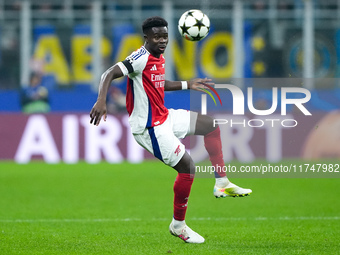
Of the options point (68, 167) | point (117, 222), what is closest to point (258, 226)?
point (117, 222)

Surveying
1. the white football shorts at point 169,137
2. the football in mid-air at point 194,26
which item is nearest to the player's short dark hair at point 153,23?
the football in mid-air at point 194,26

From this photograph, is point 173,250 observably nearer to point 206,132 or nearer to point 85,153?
point 206,132

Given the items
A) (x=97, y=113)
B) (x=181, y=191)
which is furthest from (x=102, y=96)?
(x=181, y=191)

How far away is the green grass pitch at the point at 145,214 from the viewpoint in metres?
7.50

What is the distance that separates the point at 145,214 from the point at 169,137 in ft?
9.67

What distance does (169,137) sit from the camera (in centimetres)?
749

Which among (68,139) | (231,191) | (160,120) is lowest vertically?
(68,139)

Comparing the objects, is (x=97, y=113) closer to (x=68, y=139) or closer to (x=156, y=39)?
(x=156, y=39)

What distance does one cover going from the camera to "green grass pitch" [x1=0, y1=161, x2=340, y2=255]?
7.50 meters

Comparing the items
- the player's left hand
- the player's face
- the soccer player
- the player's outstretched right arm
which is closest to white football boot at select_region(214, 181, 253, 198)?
the soccer player

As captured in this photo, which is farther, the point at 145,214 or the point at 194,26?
the point at 145,214

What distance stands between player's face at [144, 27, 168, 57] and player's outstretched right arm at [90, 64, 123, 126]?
20.9 inches

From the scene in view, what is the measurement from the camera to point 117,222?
9.37 m

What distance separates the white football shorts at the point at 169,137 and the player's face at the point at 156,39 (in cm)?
75
